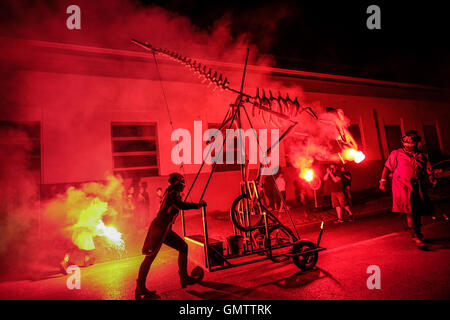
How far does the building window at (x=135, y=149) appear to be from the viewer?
10008mm

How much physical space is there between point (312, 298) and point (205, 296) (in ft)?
4.81

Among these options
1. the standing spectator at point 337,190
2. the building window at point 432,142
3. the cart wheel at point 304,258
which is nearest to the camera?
the cart wheel at point 304,258

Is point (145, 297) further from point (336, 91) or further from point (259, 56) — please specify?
point (336, 91)

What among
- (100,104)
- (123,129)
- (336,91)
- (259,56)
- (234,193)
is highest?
(259,56)

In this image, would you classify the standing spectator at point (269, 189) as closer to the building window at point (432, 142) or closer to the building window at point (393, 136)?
the building window at point (393, 136)

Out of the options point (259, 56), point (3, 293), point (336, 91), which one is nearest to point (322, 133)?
point (336, 91)

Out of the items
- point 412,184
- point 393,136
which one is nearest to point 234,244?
point 412,184

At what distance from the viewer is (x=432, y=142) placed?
18.6 metres

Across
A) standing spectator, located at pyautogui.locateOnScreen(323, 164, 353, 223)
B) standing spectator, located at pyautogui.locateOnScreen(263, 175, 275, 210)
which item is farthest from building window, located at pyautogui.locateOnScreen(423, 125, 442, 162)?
standing spectator, located at pyautogui.locateOnScreen(323, 164, 353, 223)

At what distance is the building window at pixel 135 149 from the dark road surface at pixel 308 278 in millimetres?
4630

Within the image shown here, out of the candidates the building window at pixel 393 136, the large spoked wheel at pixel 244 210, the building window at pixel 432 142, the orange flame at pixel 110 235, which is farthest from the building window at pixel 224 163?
the building window at pixel 432 142

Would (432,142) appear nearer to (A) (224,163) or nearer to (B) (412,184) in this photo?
(A) (224,163)

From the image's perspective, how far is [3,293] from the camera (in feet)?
15.1

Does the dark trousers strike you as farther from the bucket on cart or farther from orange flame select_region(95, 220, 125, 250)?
orange flame select_region(95, 220, 125, 250)
